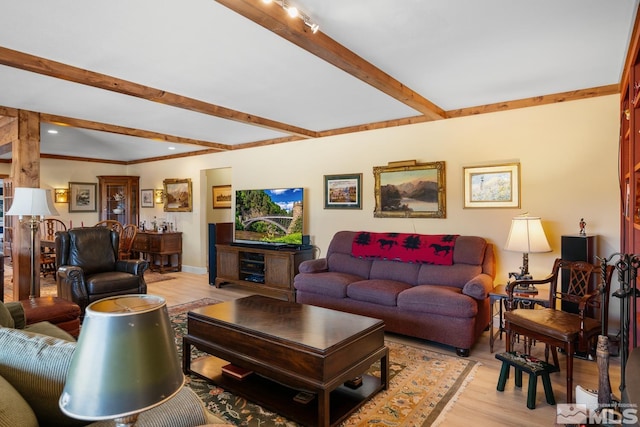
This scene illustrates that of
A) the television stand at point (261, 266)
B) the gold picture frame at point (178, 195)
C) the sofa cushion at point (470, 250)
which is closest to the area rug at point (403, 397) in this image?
the sofa cushion at point (470, 250)

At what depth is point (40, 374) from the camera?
45.8 inches

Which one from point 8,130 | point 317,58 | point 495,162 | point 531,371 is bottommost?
point 531,371

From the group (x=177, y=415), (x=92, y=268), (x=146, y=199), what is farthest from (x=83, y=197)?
(x=177, y=415)

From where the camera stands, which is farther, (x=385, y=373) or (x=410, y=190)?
(x=410, y=190)

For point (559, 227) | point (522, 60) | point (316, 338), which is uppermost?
point (522, 60)

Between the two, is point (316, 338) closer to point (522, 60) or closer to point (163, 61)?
point (163, 61)

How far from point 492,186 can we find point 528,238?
872 millimetres

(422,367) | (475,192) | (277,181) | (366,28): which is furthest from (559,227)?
(277,181)

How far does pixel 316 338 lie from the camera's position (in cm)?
233

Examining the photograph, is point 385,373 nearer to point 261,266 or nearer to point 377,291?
point 377,291

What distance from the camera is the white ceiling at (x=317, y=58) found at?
2.21 m

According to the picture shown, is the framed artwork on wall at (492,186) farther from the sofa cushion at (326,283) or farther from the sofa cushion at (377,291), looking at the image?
the sofa cushion at (326,283)

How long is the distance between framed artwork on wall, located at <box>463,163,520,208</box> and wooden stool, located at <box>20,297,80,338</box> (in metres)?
3.99

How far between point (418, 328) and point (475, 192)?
170 cm
